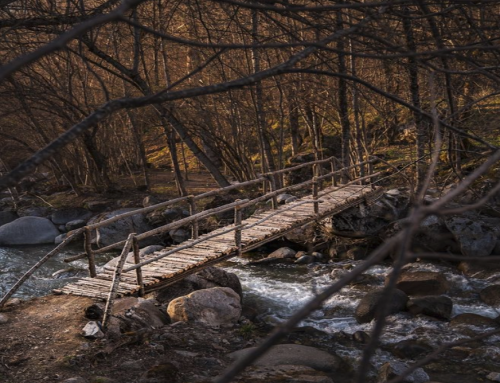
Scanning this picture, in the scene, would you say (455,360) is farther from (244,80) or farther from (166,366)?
(244,80)

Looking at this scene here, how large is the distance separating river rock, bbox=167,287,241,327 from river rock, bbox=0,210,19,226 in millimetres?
13321

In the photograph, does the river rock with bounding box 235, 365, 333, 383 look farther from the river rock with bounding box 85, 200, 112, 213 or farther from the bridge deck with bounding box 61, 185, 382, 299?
the river rock with bounding box 85, 200, 112, 213

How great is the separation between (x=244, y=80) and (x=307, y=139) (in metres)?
22.5

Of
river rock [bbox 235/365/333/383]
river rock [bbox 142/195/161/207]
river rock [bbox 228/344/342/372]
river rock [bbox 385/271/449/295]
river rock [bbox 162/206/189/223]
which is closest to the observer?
river rock [bbox 235/365/333/383]

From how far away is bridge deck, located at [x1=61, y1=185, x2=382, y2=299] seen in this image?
316 inches

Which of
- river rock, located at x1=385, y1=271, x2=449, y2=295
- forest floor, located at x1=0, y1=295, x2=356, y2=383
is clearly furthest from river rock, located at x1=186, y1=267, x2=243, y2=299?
river rock, located at x1=385, y1=271, x2=449, y2=295

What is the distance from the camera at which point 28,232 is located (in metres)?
16.8

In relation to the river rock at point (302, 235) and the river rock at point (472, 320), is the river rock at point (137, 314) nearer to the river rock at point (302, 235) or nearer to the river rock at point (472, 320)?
the river rock at point (472, 320)

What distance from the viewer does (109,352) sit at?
656cm

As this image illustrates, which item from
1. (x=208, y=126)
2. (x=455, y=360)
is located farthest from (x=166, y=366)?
(x=208, y=126)

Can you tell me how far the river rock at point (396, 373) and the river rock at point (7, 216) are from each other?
640 inches

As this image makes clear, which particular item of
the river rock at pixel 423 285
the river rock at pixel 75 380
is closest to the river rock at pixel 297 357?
the river rock at pixel 75 380

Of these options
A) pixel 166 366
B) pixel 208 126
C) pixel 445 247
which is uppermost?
pixel 208 126

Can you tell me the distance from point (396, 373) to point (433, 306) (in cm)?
266
